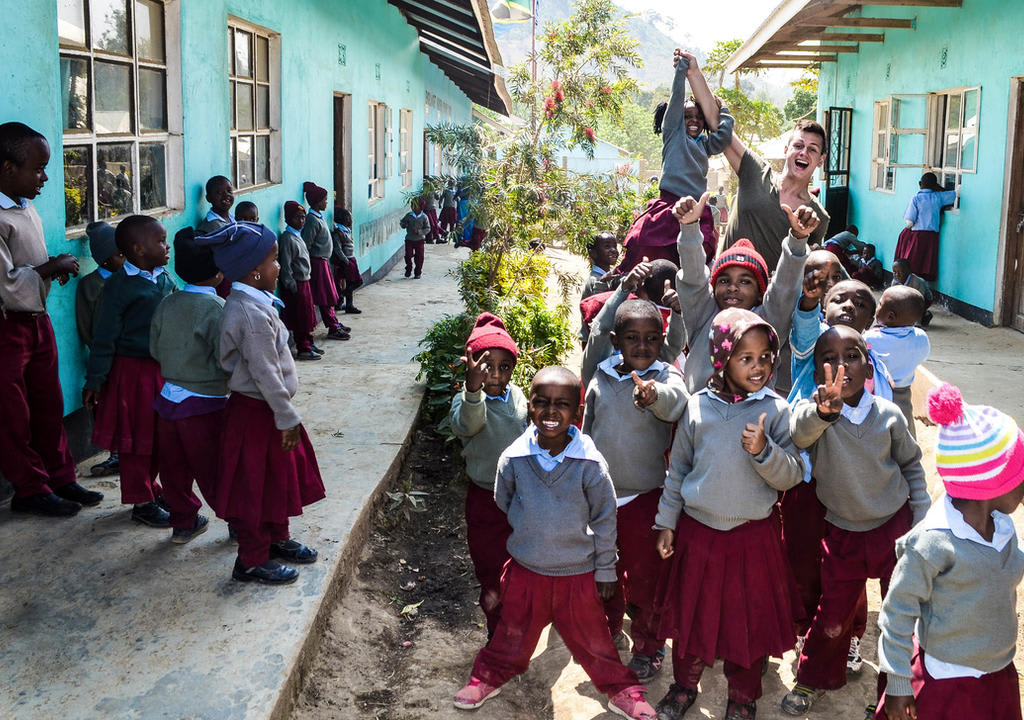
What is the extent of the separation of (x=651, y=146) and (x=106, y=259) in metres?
62.3

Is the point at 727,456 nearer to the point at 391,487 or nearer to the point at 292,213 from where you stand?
the point at 391,487

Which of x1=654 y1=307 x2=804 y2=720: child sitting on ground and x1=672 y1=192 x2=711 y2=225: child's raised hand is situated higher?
x1=672 y1=192 x2=711 y2=225: child's raised hand

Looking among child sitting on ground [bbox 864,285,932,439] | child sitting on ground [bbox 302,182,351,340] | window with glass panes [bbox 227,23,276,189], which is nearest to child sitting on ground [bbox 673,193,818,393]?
child sitting on ground [bbox 864,285,932,439]

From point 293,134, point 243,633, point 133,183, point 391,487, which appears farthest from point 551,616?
point 293,134

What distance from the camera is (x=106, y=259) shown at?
4359 mm

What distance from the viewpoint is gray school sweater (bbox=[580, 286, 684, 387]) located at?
3756 millimetres

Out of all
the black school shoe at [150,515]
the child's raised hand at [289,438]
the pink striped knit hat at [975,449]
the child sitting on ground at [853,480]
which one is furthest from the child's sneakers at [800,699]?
the black school shoe at [150,515]

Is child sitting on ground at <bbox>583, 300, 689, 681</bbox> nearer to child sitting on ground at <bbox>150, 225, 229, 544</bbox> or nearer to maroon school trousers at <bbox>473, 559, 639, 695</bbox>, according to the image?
maroon school trousers at <bbox>473, 559, 639, 695</bbox>

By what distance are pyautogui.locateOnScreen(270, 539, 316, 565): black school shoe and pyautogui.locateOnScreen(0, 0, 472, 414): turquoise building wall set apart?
4.55 ft

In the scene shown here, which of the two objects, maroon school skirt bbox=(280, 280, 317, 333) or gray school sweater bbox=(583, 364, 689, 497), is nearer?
gray school sweater bbox=(583, 364, 689, 497)

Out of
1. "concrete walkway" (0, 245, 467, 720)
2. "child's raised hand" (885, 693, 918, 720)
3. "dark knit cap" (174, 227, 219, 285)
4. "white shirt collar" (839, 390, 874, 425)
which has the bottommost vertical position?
"concrete walkway" (0, 245, 467, 720)

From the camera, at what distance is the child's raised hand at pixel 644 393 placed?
306 cm

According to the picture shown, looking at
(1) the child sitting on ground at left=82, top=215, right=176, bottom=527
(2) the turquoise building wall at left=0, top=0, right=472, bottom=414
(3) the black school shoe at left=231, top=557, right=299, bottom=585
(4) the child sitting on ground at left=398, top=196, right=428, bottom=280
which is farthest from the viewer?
(4) the child sitting on ground at left=398, top=196, right=428, bottom=280

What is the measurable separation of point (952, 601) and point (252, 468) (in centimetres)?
226
